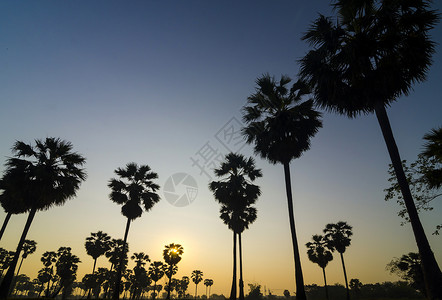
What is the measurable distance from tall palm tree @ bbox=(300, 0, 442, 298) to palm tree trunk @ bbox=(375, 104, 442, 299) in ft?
0.10

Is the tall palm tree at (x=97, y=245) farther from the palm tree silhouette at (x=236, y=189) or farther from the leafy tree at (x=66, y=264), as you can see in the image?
→ the palm tree silhouette at (x=236, y=189)

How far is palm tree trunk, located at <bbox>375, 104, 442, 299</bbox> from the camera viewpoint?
739 cm

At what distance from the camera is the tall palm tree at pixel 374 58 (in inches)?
392

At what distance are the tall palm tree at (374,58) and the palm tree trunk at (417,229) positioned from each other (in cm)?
3

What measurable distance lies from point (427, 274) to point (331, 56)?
10445mm

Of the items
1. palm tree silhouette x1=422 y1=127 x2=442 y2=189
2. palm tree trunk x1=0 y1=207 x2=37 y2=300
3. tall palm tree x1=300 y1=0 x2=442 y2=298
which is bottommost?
palm tree trunk x1=0 y1=207 x2=37 y2=300

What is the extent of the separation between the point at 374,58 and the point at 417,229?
26.5 feet

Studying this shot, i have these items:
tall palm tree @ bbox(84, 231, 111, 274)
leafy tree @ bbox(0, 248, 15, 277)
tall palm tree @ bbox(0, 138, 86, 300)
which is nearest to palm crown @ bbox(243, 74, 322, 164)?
tall palm tree @ bbox(0, 138, 86, 300)

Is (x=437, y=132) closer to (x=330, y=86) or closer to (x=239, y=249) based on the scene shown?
(x=330, y=86)

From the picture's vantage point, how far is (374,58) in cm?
1081

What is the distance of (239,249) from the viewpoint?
27.1 m

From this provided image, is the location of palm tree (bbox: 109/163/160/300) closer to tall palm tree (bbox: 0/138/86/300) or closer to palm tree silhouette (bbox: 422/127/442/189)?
tall palm tree (bbox: 0/138/86/300)

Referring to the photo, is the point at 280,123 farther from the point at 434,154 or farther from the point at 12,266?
the point at 12,266

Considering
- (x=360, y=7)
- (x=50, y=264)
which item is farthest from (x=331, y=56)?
(x=50, y=264)
